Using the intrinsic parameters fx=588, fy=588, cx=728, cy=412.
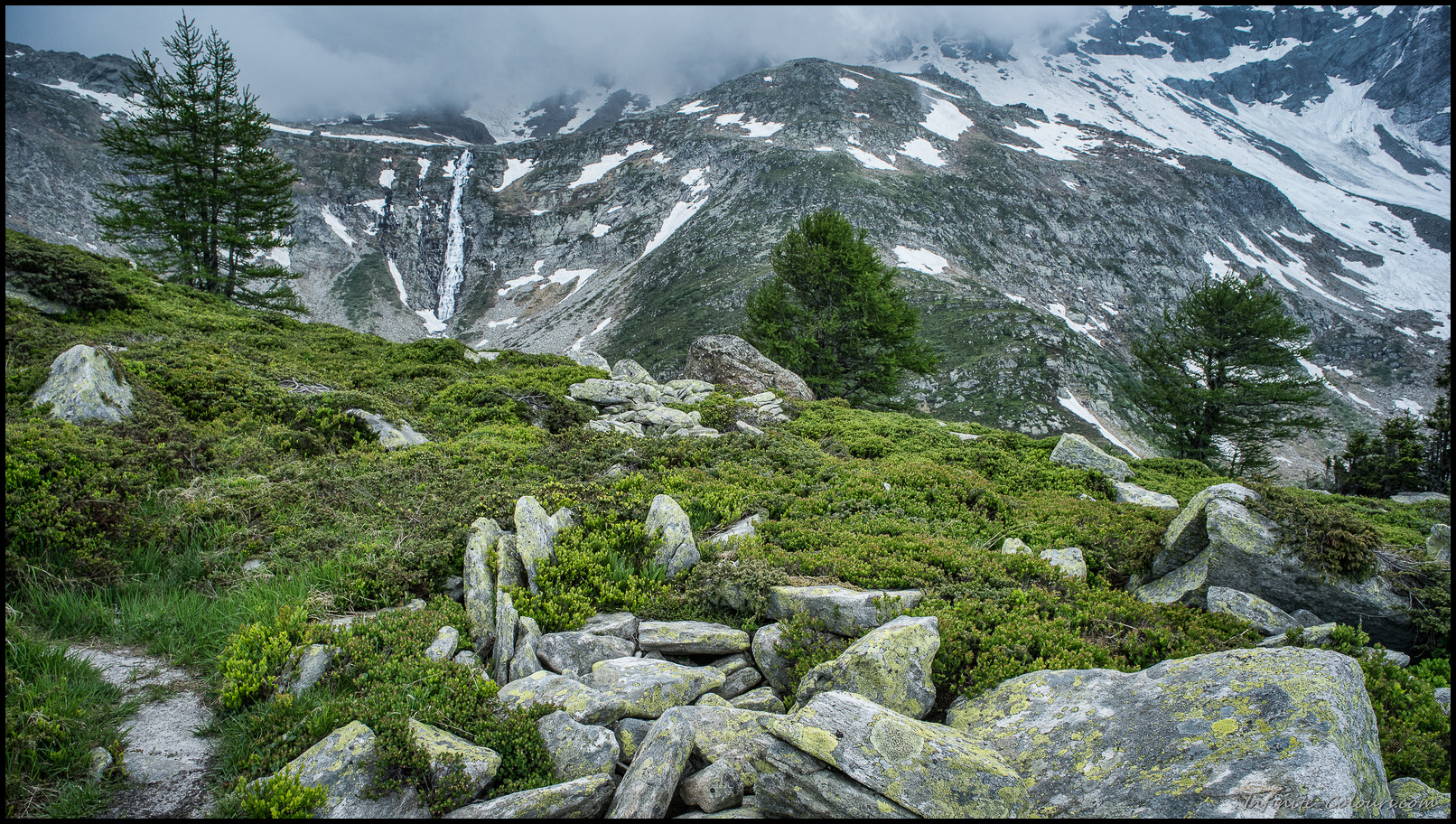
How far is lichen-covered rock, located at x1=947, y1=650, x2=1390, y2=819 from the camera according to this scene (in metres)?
3.54

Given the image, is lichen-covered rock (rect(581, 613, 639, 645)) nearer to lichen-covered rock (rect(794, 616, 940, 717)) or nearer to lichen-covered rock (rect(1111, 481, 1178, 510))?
lichen-covered rock (rect(794, 616, 940, 717))

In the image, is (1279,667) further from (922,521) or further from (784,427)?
(784,427)

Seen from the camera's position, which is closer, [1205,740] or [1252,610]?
[1205,740]

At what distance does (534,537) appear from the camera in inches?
285

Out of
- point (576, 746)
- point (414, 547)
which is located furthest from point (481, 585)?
point (576, 746)

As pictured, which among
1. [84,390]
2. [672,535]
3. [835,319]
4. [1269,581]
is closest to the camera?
[1269,581]

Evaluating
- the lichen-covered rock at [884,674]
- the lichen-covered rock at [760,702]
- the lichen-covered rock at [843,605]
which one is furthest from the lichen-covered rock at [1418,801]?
the lichen-covered rock at [760,702]

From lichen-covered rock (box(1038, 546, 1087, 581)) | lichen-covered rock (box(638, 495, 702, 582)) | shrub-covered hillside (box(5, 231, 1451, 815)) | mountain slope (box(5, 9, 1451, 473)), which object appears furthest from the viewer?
mountain slope (box(5, 9, 1451, 473))

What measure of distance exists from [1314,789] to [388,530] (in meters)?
9.19

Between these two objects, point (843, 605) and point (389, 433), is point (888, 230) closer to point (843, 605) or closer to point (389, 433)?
point (389, 433)

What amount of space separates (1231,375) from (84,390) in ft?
127

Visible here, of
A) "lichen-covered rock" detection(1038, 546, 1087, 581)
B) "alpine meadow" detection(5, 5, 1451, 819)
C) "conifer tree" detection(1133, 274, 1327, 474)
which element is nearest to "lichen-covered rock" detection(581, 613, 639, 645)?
"alpine meadow" detection(5, 5, 1451, 819)

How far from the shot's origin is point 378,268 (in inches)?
4466

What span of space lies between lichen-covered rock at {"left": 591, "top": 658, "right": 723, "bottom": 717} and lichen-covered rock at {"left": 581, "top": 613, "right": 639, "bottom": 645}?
511 millimetres
